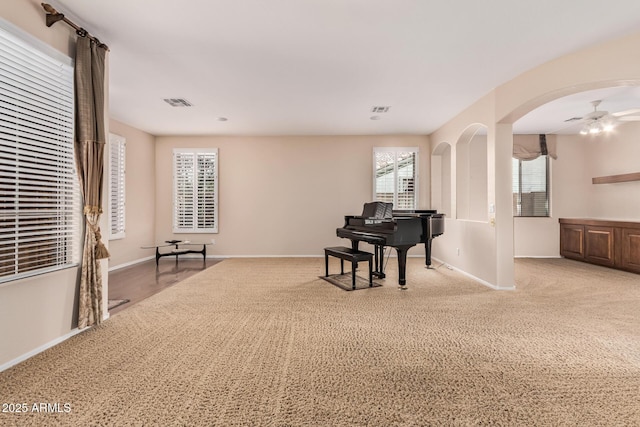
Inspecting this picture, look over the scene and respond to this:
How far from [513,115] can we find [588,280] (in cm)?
293

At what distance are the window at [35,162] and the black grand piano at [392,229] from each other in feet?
11.2

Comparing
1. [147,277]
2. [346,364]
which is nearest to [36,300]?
[346,364]

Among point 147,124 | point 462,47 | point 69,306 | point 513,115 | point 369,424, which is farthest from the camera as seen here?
point 147,124

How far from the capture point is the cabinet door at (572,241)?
20.6ft

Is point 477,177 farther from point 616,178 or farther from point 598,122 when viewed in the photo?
point 616,178

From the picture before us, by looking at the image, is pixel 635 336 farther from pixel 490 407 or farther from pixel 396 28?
pixel 396 28

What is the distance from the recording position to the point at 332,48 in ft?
10.5

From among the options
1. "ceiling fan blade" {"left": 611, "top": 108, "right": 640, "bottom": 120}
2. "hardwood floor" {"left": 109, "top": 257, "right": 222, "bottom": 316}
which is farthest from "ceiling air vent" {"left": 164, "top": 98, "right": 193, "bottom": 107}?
"ceiling fan blade" {"left": 611, "top": 108, "right": 640, "bottom": 120}

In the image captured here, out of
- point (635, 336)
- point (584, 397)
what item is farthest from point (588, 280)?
point (584, 397)

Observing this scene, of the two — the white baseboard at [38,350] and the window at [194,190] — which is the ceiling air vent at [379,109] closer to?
the window at [194,190]

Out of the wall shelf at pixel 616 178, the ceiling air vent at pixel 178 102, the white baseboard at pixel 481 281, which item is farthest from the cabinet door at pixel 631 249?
the ceiling air vent at pixel 178 102

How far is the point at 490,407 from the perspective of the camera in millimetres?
1689

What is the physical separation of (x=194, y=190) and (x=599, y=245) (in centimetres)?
847

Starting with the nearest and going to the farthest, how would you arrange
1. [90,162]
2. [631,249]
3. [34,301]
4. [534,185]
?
[34,301] → [90,162] → [631,249] → [534,185]
